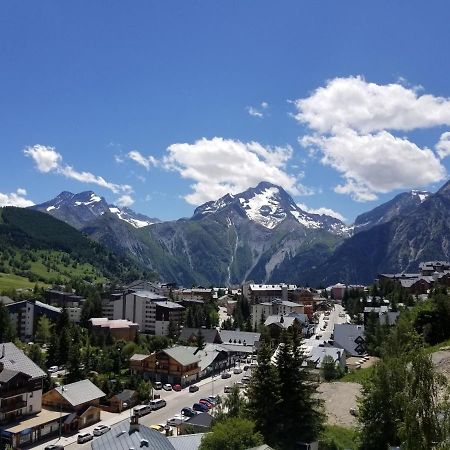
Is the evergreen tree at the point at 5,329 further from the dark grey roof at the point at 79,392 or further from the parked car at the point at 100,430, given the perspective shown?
the parked car at the point at 100,430

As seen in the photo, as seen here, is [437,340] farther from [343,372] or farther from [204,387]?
[204,387]

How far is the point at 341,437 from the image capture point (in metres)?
42.0

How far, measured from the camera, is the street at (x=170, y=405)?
56.6 m

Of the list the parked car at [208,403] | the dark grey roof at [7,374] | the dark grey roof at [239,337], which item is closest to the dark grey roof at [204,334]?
the dark grey roof at [239,337]

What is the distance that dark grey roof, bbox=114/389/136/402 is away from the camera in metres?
70.9

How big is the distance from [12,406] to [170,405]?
869 inches

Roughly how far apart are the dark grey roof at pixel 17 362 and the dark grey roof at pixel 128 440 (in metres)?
29.2

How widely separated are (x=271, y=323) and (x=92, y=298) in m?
48.0

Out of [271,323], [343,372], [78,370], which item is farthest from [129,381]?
[271,323]

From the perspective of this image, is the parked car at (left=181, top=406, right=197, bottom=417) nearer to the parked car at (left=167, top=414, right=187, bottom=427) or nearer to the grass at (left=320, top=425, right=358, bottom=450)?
the parked car at (left=167, top=414, right=187, bottom=427)

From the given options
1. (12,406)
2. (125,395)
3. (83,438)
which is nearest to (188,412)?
(125,395)

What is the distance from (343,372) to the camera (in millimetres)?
75938

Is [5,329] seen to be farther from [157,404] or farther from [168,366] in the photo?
[157,404]

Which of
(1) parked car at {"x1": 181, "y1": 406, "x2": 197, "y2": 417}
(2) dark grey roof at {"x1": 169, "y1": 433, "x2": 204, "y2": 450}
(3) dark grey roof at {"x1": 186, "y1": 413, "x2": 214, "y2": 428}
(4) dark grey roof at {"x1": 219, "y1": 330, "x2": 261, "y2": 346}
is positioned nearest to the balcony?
(1) parked car at {"x1": 181, "y1": 406, "x2": 197, "y2": 417}
